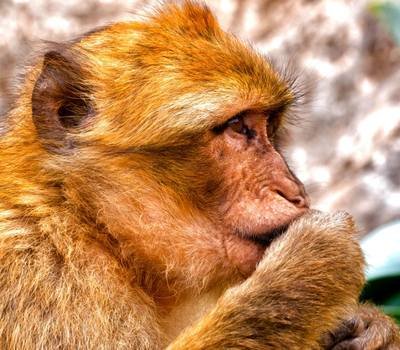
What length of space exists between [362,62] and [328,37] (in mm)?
424

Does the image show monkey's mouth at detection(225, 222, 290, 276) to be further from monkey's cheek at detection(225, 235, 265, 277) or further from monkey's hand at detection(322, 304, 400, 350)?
monkey's hand at detection(322, 304, 400, 350)

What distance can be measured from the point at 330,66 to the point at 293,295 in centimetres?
612

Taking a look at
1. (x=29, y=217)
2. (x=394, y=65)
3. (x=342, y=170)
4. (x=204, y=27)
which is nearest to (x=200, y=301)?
(x=29, y=217)

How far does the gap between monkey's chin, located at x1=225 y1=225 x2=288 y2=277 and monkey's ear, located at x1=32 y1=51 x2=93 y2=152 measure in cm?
80

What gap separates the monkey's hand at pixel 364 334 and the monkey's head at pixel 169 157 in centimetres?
51

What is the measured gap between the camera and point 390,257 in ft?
19.6

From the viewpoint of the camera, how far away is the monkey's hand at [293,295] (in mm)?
3912

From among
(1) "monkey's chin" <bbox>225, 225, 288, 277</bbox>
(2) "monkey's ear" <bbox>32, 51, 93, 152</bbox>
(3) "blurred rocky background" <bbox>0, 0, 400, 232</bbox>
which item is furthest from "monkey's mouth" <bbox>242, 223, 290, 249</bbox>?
(3) "blurred rocky background" <bbox>0, 0, 400, 232</bbox>

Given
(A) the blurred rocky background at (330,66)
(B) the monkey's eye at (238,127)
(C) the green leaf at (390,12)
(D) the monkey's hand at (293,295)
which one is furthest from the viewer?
(A) the blurred rocky background at (330,66)

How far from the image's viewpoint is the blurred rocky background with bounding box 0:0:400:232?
29.4ft

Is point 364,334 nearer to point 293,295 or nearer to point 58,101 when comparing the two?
point 293,295

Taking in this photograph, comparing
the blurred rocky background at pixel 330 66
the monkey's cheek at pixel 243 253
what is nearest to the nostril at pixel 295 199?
the monkey's cheek at pixel 243 253

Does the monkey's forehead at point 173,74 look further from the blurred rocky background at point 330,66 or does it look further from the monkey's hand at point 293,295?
the blurred rocky background at point 330,66

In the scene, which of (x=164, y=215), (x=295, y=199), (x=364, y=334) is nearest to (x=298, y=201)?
(x=295, y=199)
